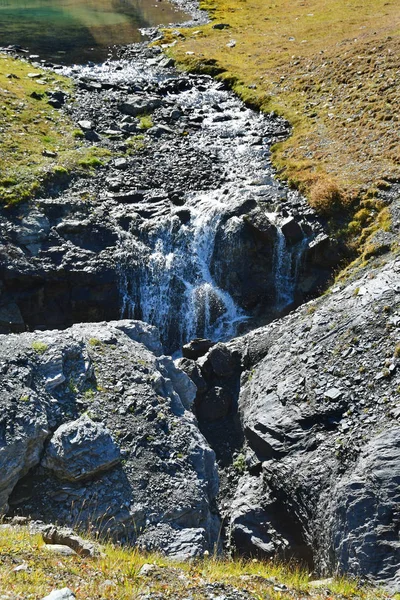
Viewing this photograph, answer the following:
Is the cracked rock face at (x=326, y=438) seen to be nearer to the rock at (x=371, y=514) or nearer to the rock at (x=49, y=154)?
the rock at (x=371, y=514)

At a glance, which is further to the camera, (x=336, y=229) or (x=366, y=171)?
(x=366, y=171)

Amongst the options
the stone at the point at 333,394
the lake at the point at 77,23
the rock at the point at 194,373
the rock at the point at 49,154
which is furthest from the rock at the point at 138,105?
the stone at the point at 333,394

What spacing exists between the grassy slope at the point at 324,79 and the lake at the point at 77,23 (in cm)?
943

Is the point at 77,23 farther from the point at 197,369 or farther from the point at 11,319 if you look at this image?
the point at 197,369

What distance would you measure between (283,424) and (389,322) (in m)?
5.01

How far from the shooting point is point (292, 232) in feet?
103

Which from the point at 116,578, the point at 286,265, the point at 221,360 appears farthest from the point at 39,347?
the point at 286,265

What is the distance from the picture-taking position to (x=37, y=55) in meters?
61.1

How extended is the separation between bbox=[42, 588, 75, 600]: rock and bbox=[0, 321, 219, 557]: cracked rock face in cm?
593

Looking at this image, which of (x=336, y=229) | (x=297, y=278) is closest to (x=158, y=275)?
(x=297, y=278)

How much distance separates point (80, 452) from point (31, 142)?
1080 inches

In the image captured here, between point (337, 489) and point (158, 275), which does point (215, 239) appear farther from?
point (337, 489)

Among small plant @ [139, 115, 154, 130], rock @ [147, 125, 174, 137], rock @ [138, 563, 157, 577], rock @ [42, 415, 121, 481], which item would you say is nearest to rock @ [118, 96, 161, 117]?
small plant @ [139, 115, 154, 130]

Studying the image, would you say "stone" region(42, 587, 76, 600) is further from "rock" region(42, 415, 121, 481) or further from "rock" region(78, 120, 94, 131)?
"rock" region(78, 120, 94, 131)
